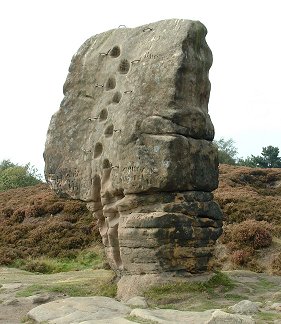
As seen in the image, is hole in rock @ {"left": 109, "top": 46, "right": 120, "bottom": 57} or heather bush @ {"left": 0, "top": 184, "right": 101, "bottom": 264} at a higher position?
hole in rock @ {"left": 109, "top": 46, "right": 120, "bottom": 57}

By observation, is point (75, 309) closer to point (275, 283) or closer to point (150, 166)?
point (150, 166)

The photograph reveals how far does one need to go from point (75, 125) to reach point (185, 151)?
369cm

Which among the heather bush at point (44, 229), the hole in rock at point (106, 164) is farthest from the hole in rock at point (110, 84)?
the heather bush at point (44, 229)

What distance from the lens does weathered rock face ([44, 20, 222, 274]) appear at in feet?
42.1

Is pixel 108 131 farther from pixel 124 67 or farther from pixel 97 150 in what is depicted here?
pixel 124 67

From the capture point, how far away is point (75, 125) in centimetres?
1539

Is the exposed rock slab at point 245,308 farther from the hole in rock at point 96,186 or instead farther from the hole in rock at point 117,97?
the hole in rock at point 117,97

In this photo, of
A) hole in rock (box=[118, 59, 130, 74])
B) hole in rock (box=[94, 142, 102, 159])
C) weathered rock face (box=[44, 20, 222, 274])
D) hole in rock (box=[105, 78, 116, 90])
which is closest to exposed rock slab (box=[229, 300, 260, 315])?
weathered rock face (box=[44, 20, 222, 274])

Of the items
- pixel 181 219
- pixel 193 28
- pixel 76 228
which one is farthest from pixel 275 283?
pixel 76 228

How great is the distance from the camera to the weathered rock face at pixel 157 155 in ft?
42.1

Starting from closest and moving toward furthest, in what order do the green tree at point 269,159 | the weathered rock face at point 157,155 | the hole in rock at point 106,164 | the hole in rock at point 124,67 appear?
the weathered rock face at point 157,155, the hole in rock at point 106,164, the hole in rock at point 124,67, the green tree at point 269,159

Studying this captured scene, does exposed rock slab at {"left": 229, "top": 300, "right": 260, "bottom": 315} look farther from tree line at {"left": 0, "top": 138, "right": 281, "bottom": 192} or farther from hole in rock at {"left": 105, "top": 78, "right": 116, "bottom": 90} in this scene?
tree line at {"left": 0, "top": 138, "right": 281, "bottom": 192}

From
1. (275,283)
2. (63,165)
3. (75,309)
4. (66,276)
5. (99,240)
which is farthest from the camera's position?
(99,240)

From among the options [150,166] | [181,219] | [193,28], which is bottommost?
[181,219]
